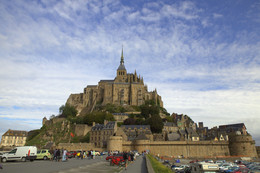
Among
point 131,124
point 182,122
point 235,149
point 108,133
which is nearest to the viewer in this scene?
point 235,149

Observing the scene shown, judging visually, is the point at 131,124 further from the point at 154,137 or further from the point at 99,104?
the point at 99,104

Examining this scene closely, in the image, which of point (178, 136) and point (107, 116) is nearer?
point (178, 136)

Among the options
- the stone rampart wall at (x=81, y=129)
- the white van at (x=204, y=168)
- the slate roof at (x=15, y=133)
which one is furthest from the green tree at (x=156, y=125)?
the slate roof at (x=15, y=133)

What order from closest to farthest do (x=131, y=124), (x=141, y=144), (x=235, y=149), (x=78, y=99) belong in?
(x=235, y=149) → (x=141, y=144) → (x=131, y=124) → (x=78, y=99)

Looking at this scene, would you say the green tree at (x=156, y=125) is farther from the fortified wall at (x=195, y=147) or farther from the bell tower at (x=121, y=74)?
the bell tower at (x=121, y=74)

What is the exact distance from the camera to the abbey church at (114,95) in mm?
115375

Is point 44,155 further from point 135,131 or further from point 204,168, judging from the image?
point 135,131

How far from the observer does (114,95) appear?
385 ft

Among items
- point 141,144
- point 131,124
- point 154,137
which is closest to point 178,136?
point 154,137

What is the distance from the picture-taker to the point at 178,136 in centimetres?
6825

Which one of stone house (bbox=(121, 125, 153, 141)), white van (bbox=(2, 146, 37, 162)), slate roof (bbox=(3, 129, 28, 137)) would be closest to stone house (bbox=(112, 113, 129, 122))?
stone house (bbox=(121, 125, 153, 141))

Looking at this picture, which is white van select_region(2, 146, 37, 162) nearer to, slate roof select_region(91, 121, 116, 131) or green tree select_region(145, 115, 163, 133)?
slate roof select_region(91, 121, 116, 131)

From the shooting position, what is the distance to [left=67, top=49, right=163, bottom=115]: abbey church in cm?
11538

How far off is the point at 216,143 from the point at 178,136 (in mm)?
12416
